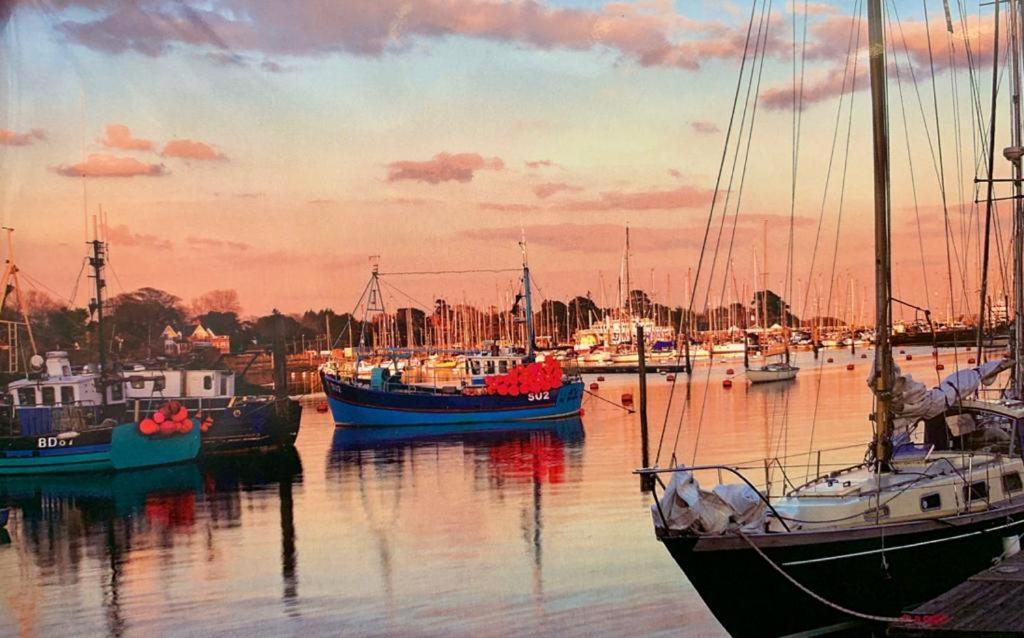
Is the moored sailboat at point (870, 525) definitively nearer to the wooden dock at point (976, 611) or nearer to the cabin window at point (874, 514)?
the cabin window at point (874, 514)

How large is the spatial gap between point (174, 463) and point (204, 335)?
41863 millimetres

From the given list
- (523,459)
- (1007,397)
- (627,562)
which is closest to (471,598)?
(627,562)

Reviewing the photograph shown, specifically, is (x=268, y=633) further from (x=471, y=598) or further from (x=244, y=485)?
(x=244, y=485)

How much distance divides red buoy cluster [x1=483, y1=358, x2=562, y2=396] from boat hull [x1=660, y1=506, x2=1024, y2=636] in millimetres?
51950

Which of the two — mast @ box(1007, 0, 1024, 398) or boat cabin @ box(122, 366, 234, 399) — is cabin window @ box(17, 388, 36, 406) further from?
mast @ box(1007, 0, 1024, 398)

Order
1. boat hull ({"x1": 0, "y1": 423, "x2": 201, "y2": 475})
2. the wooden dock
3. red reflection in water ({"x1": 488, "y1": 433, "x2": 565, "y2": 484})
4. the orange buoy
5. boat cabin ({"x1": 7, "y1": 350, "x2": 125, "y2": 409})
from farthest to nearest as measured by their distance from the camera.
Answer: the orange buoy < boat cabin ({"x1": 7, "y1": 350, "x2": 125, "y2": 409}) < boat hull ({"x1": 0, "y1": 423, "x2": 201, "y2": 475}) < red reflection in water ({"x1": 488, "y1": 433, "x2": 565, "y2": 484}) < the wooden dock

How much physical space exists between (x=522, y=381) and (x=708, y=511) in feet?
174

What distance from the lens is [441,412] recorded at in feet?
222

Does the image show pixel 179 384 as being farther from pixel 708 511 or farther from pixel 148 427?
pixel 708 511

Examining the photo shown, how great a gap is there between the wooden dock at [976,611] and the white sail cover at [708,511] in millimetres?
2476

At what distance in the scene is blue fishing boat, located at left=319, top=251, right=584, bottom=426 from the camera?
221 feet

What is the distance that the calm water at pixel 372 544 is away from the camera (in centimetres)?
2081

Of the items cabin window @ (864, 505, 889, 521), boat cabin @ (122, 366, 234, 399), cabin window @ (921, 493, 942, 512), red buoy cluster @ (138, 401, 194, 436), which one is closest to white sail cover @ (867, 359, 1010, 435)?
cabin window @ (921, 493, 942, 512)

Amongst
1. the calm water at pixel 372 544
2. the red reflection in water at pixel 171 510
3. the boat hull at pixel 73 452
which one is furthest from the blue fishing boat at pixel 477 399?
the red reflection in water at pixel 171 510
